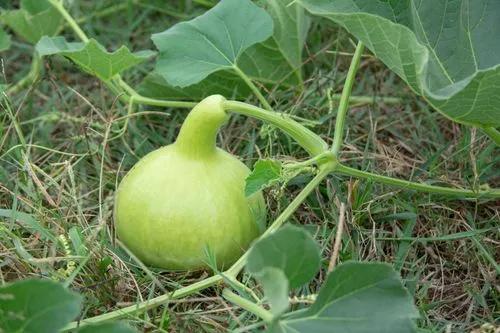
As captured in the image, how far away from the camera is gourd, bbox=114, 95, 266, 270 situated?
1.38 meters

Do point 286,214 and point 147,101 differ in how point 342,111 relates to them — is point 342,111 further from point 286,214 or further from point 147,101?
point 147,101

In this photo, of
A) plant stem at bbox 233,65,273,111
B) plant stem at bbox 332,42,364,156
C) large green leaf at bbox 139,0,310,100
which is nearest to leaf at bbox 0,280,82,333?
plant stem at bbox 332,42,364,156

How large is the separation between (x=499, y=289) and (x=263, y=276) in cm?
54

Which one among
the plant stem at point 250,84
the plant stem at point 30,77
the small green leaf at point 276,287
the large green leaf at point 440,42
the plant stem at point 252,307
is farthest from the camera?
the plant stem at point 30,77

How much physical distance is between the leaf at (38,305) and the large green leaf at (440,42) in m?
0.55

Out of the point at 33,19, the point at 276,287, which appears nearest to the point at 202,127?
the point at 276,287

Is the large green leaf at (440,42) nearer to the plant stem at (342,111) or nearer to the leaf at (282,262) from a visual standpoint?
the plant stem at (342,111)

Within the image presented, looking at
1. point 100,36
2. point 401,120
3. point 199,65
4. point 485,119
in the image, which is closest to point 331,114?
point 401,120

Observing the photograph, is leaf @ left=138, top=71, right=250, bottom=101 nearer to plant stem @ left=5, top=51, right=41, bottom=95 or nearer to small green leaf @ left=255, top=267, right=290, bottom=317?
plant stem @ left=5, top=51, right=41, bottom=95

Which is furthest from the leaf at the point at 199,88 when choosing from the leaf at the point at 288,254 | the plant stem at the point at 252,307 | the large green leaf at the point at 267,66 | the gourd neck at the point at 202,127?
the leaf at the point at 288,254

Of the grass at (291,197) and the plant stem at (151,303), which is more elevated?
the plant stem at (151,303)

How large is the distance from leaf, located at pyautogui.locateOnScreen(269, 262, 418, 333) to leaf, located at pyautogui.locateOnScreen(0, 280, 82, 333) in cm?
25

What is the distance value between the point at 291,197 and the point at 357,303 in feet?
1.87

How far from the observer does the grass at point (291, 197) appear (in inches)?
54.7
